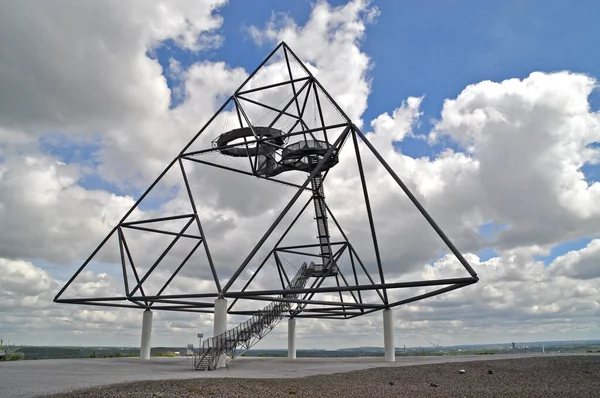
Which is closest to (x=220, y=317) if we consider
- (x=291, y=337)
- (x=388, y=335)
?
(x=388, y=335)

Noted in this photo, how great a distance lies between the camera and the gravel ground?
43.3 ft

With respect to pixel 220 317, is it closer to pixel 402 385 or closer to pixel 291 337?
pixel 402 385

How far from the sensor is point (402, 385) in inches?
659

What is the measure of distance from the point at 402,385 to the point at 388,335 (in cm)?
1489

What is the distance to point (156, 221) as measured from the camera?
3052cm

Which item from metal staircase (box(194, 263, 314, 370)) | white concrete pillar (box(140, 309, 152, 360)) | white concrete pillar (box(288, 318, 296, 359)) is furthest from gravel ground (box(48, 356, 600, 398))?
white concrete pillar (box(140, 309, 152, 360))

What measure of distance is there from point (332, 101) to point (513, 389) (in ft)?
59.7

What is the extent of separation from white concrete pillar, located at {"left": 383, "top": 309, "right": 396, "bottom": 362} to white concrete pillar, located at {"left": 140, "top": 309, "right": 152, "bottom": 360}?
1667 centimetres

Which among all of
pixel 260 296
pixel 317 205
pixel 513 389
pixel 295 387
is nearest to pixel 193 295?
pixel 260 296

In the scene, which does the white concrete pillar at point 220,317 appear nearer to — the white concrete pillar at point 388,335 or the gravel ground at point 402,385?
the gravel ground at point 402,385

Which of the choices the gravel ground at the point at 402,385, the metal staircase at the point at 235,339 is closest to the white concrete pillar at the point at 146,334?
the metal staircase at the point at 235,339

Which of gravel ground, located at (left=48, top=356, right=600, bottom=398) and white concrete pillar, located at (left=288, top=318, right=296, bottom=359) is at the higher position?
white concrete pillar, located at (left=288, top=318, right=296, bottom=359)

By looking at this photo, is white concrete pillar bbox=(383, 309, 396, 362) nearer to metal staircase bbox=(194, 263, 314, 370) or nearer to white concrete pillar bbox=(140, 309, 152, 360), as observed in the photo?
metal staircase bbox=(194, 263, 314, 370)

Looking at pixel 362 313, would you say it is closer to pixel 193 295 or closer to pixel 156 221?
pixel 193 295
